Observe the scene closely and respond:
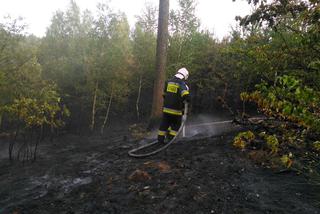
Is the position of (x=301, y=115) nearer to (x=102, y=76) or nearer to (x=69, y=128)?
(x=102, y=76)

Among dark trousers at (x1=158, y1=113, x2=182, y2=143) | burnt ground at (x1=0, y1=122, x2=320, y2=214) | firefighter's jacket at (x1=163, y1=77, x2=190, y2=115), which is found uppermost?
firefighter's jacket at (x1=163, y1=77, x2=190, y2=115)

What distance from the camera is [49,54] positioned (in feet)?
66.4

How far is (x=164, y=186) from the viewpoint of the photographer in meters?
5.20

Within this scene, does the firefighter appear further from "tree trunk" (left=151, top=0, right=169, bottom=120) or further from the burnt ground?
"tree trunk" (left=151, top=0, right=169, bottom=120)

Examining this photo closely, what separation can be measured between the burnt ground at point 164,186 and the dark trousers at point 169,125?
0.76 meters

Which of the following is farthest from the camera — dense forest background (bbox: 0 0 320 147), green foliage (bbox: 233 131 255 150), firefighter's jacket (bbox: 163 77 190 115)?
dense forest background (bbox: 0 0 320 147)

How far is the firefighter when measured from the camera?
25.7 ft

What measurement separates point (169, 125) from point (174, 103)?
0.69 meters

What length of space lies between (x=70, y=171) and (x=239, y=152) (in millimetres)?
4096

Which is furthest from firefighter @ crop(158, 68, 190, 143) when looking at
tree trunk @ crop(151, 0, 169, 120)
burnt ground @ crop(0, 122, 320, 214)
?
tree trunk @ crop(151, 0, 169, 120)

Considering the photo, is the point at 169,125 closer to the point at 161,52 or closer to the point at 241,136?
the point at 161,52

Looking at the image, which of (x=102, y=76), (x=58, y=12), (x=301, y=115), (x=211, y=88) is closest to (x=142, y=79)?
(x=102, y=76)

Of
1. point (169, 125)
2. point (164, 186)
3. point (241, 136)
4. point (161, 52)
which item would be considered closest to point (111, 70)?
point (161, 52)

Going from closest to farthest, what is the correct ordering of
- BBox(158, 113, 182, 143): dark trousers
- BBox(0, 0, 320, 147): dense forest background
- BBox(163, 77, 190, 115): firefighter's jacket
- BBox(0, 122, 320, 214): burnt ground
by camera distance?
BBox(0, 122, 320, 214): burnt ground, BBox(163, 77, 190, 115): firefighter's jacket, BBox(158, 113, 182, 143): dark trousers, BBox(0, 0, 320, 147): dense forest background
